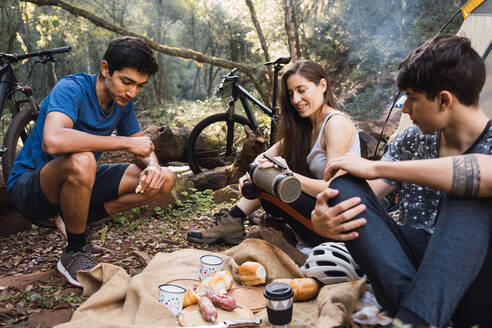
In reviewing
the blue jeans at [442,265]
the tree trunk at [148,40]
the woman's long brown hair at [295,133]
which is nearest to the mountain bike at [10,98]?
the woman's long brown hair at [295,133]

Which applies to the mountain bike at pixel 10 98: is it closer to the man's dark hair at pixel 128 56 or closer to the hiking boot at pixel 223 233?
the man's dark hair at pixel 128 56

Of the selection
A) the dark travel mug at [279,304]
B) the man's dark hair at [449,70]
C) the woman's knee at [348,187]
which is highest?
the man's dark hair at [449,70]

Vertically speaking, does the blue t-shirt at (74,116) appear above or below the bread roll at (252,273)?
above

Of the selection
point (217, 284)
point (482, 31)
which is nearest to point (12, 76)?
point (217, 284)

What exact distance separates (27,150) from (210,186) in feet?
8.20

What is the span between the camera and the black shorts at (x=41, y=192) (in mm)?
2430

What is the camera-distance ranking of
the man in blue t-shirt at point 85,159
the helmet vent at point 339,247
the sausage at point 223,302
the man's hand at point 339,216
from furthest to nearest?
the man in blue t-shirt at point 85,159
the helmet vent at point 339,247
the sausage at point 223,302
the man's hand at point 339,216

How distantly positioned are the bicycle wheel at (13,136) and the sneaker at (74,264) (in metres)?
1.46

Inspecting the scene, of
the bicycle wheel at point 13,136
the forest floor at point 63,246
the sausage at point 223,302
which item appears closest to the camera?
the sausage at point 223,302

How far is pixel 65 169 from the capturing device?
2275 millimetres

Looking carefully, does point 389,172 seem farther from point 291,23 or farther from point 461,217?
point 291,23

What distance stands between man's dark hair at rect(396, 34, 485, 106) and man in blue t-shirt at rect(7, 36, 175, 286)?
1628 millimetres

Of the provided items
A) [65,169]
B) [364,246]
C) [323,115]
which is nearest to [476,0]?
[323,115]

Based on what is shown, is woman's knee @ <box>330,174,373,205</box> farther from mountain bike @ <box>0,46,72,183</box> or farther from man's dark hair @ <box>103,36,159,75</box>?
mountain bike @ <box>0,46,72,183</box>
